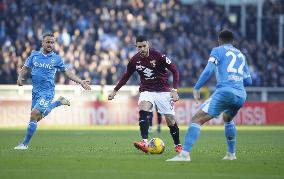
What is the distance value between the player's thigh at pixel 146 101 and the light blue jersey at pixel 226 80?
3.46 m

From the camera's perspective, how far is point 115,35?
40938 millimetres

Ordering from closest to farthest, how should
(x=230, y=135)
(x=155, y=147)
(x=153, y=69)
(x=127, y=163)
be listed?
(x=127, y=163) < (x=230, y=135) < (x=155, y=147) < (x=153, y=69)

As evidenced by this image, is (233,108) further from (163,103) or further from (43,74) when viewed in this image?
(43,74)

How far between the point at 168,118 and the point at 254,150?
2.14 m

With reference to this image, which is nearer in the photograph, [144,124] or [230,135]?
[230,135]

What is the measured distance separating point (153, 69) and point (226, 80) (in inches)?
144

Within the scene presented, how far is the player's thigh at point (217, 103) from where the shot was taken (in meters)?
15.2

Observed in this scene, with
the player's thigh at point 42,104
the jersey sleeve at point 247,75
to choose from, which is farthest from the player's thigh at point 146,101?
the jersey sleeve at point 247,75

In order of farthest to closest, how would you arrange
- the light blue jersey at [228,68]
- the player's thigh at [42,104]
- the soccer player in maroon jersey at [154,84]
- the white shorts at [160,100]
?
the player's thigh at [42,104] < the white shorts at [160,100] < the soccer player in maroon jersey at [154,84] < the light blue jersey at [228,68]

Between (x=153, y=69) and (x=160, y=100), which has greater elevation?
(x=153, y=69)

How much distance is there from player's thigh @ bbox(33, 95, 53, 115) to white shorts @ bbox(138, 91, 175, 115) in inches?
91.6

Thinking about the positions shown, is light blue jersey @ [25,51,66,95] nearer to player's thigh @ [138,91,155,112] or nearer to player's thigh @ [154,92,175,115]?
player's thigh @ [138,91,155,112]

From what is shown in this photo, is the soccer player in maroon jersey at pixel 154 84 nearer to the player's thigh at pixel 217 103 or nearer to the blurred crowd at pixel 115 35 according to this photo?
the player's thigh at pixel 217 103

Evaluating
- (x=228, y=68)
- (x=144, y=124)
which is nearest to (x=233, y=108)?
(x=228, y=68)
